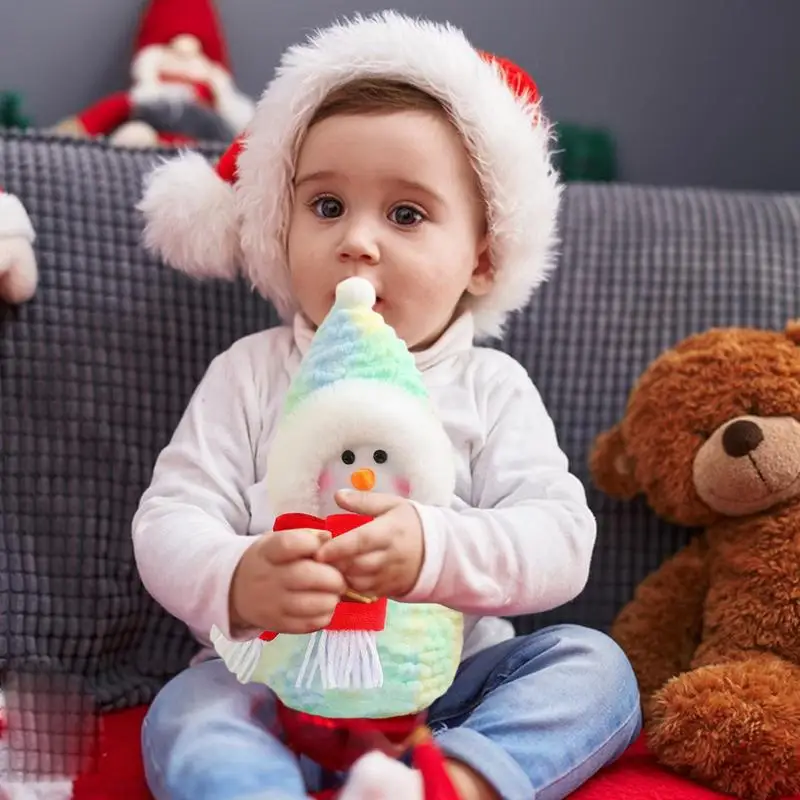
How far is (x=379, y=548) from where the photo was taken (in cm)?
74

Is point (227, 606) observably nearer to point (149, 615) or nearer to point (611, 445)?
point (149, 615)

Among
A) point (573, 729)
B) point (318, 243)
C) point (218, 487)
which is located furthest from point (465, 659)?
point (318, 243)

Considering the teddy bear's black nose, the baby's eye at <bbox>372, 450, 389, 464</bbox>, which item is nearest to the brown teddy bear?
the teddy bear's black nose

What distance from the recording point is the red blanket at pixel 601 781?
862 millimetres

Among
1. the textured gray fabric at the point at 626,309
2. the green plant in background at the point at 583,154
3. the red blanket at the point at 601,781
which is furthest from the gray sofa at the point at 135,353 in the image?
the green plant in background at the point at 583,154

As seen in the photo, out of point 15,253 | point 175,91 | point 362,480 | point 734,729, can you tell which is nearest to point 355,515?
point 362,480

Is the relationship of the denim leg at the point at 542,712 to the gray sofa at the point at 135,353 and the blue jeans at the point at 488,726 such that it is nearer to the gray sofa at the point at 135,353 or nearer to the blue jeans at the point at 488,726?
the blue jeans at the point at 488,726

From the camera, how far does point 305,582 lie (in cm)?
72

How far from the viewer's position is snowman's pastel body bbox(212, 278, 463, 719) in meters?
0.76

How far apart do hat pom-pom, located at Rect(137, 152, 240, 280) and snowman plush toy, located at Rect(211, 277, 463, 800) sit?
0.26 metres

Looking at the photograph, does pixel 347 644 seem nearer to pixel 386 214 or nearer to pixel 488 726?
pixel 488 726

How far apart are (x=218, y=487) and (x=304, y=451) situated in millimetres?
205

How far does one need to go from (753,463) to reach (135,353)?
0.61 metres

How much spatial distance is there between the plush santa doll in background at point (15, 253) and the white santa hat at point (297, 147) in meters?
0.11
